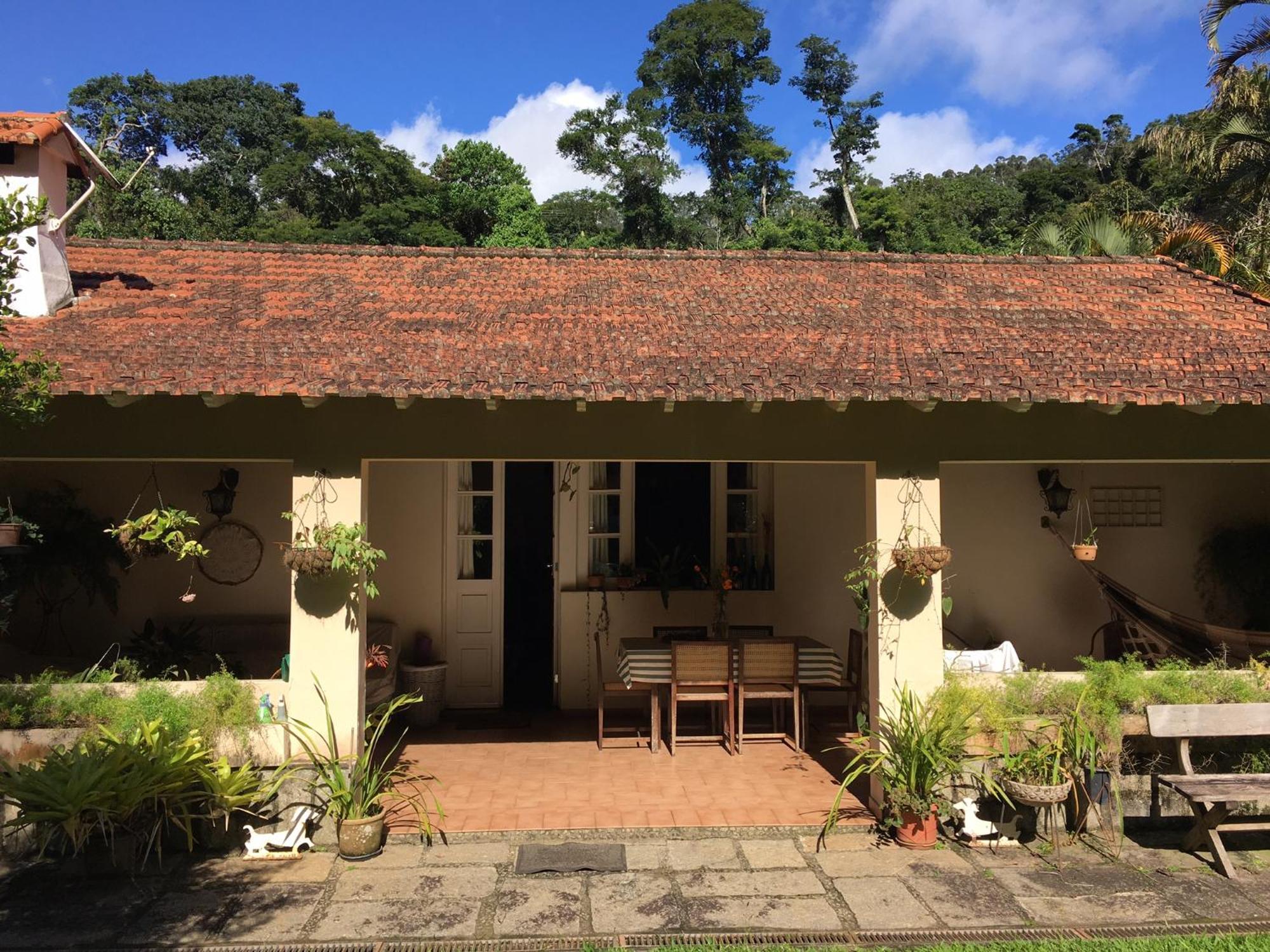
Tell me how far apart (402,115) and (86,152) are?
31.1 metres

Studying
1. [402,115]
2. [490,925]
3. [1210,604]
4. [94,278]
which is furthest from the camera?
[402,115]

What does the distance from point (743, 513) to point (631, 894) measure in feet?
16.0

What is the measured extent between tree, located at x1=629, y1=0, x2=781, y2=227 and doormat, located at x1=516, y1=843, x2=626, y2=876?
3079cm

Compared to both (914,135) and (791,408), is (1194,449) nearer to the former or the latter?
(791,408)

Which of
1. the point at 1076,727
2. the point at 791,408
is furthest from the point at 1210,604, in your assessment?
the point at 791,408

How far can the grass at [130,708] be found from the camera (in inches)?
226

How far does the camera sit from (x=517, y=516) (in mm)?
9211

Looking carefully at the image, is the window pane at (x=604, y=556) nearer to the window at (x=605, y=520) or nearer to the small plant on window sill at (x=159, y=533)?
the window at (x=605, y=520)

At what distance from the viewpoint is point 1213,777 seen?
555cm

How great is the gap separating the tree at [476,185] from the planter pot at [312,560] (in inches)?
933

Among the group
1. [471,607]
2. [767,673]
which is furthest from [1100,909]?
[471,607]

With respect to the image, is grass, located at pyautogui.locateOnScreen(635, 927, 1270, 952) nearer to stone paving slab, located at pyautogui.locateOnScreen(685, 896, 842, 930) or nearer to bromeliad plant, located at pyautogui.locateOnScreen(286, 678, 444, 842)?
stone paving slab, located at pyautogui.locateOnScreen(685, 896, 842, 930)

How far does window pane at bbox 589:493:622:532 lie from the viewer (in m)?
9.18

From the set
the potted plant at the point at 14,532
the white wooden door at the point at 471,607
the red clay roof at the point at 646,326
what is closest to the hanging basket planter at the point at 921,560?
the red clay roof at the point at 646,326
